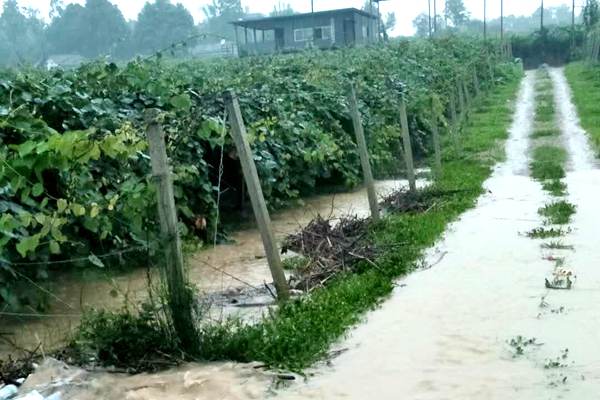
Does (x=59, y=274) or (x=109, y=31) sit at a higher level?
(x=109, y=31)

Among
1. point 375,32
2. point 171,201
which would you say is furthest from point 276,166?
point 375,32

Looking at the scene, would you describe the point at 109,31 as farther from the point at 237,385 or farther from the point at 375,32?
the point at 237,385

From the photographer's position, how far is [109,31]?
33250 mm

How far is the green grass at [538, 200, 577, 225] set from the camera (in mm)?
9638

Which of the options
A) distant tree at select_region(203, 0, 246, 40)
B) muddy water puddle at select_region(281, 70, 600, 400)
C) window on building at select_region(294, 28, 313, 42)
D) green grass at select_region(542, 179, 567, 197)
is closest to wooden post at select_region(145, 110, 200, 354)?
muddy water puddle at select_region(281, 70, 600, 400)

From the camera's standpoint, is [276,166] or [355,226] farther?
[276,166]

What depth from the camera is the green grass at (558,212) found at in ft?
31.6

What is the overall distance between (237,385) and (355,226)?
185 inches

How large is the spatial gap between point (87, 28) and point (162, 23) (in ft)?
19.6

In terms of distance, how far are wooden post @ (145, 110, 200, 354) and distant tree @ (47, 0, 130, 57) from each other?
23.6 m

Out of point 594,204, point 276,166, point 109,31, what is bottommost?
point 594,204

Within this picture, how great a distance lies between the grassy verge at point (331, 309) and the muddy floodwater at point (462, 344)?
0.13 m

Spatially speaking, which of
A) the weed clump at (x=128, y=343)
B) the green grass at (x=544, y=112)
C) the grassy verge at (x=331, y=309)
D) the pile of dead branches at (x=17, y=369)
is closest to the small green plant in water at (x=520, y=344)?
the grassy verge at (x=331, y=309)

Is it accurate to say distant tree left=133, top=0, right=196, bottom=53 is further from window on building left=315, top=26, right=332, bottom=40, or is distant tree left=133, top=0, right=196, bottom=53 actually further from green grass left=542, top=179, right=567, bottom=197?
green grass left=542, top=179, right=567, bottom=197
